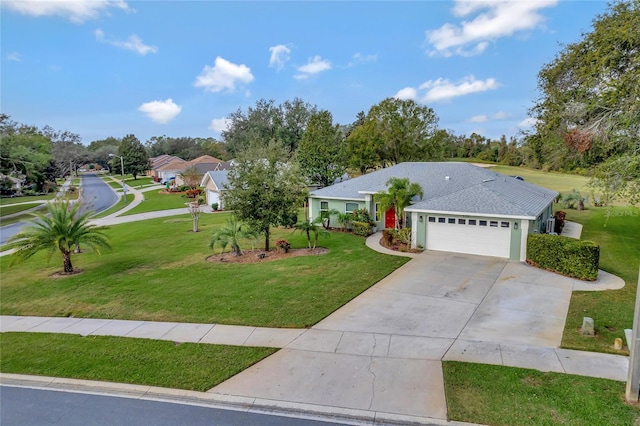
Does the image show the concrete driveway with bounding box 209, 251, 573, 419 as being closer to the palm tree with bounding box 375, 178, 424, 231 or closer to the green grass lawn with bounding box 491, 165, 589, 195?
the palm tree with bounding box 375, 178, 424, 231

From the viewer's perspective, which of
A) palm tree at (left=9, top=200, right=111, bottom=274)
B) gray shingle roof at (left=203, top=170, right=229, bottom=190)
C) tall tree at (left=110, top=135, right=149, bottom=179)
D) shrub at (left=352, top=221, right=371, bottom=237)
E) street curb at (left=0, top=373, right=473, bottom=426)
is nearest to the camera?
street curb at (left=0, top=373, right=473, bottom=426)

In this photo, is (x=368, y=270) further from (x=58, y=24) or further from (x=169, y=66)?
(x=169, y=66)

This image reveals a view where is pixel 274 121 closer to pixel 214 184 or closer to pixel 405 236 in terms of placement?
pixel 214 184

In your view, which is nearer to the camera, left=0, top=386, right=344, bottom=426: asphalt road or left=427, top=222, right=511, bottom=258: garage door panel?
left=0, top=386, right=344, bottom=426: asphalt road

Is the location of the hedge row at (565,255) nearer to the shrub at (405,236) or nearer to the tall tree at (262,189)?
the shrub at (405,236)

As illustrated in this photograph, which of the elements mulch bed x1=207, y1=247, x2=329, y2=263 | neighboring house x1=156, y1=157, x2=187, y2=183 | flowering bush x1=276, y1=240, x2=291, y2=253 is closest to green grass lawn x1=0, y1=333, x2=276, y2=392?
mulch bed x1=207, y1=247, x2=329, y2=263

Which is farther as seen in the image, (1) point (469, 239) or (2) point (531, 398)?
(1) point (469, 239)

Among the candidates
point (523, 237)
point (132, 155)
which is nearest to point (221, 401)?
point (523, 237)
